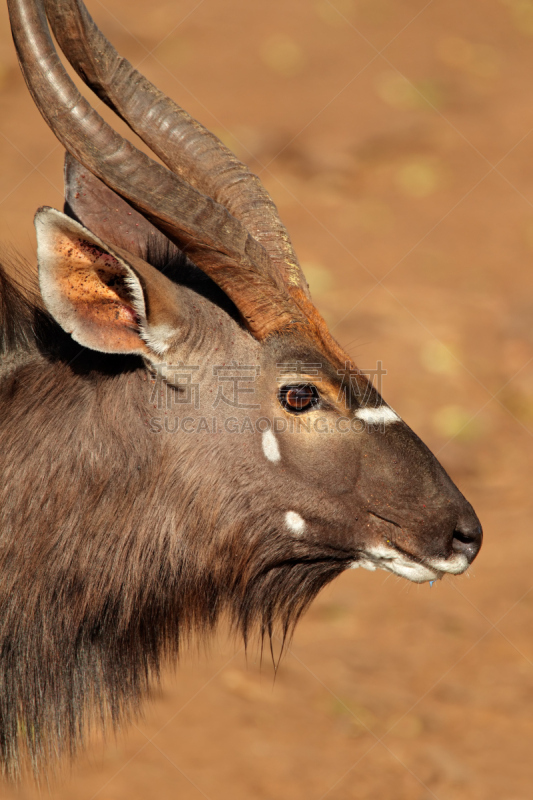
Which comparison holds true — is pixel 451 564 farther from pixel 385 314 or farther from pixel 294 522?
pixel 385 314

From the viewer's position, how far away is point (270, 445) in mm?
4051

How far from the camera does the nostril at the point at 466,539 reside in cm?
421

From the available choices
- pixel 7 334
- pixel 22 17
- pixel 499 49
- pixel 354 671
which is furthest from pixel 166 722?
pixel 499 49

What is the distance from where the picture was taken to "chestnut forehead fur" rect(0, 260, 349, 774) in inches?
157

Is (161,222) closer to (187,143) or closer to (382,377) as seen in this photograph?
(187,143)

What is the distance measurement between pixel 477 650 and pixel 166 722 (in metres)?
3.09

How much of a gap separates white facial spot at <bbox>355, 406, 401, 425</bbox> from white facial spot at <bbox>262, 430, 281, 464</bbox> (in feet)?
1.39

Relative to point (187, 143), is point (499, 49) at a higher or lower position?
higher

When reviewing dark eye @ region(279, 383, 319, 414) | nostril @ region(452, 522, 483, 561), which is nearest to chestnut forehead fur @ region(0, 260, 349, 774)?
dark eye @ region(279, 383, 319, 414)

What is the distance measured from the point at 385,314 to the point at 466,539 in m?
7.54

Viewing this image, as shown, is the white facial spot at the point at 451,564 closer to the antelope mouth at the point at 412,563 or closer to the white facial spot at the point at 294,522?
the antelope mouth at the point at 412,563

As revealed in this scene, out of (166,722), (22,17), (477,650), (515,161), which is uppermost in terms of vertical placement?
(515,161)

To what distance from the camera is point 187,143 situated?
14.7 feet

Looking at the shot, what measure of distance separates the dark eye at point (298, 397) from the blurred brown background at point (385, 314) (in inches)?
159
